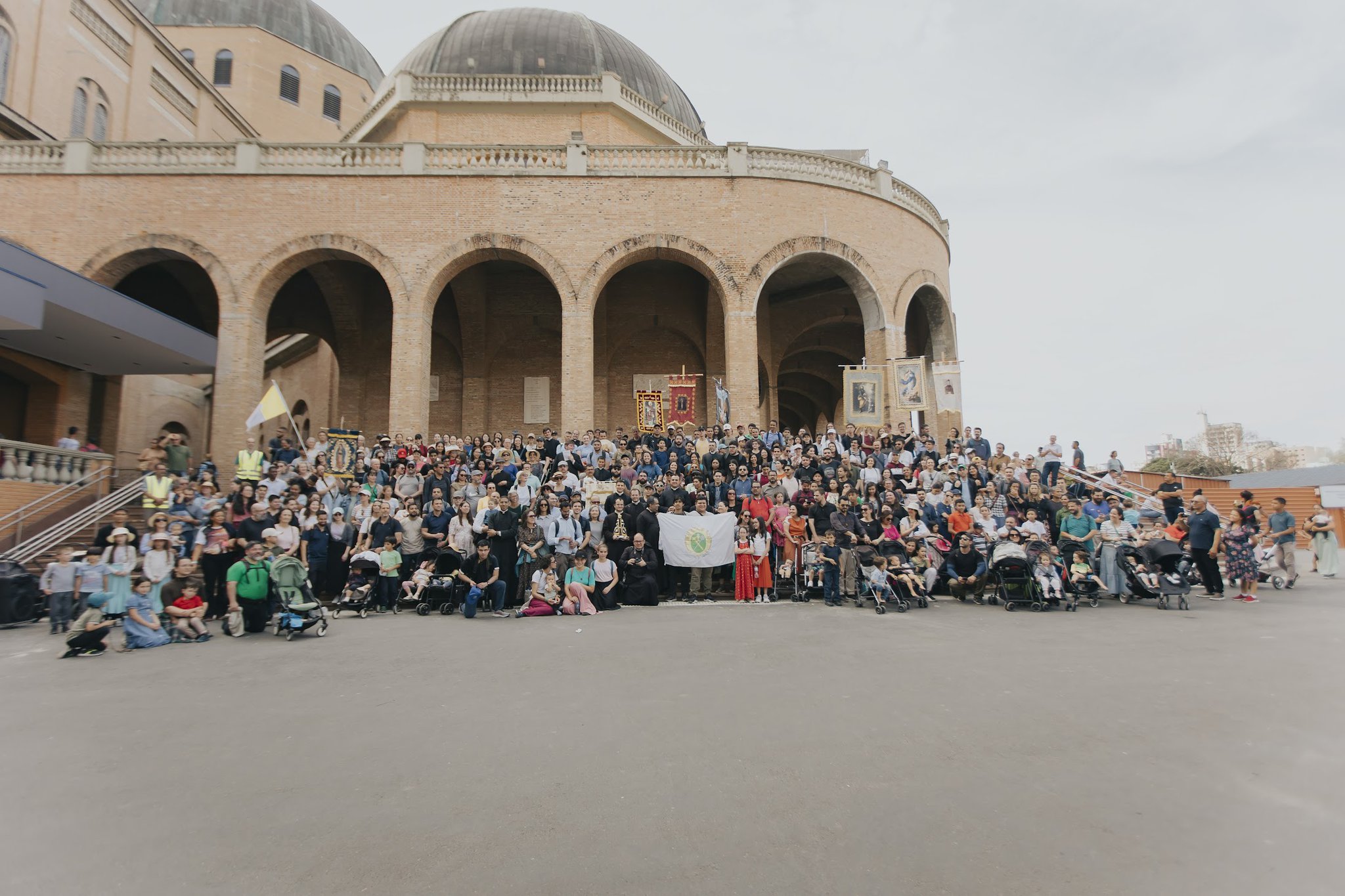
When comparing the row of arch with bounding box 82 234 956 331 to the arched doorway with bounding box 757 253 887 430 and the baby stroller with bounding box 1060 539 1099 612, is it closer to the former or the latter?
the arched doorway with bounding box 757 253 887 430

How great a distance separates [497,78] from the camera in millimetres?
23234

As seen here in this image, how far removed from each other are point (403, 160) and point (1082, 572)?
18191 millimetres

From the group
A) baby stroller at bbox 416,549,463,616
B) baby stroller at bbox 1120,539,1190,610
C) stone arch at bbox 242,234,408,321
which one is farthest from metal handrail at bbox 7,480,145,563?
baby stroller at bbox 1120,539,1190,610

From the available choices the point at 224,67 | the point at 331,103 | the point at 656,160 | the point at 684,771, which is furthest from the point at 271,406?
the point at 331,103

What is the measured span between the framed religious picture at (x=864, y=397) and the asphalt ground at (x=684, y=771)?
1191 cm

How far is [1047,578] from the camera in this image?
32.1ft

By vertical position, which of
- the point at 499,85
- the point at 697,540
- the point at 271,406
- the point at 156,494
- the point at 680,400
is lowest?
the point at 697,540

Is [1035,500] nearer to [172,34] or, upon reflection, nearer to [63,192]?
[63,192]

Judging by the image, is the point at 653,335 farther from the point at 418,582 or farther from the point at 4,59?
the point at 4,59

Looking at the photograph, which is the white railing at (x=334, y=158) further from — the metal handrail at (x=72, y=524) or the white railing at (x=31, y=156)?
the metal handrail at (x=72, y=524)

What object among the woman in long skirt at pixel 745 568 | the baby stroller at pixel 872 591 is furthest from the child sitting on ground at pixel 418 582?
the baby stroller at pixel 872 591

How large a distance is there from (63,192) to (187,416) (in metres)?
11.9

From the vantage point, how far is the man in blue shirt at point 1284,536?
1219cm

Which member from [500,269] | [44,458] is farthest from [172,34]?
[44,458]
